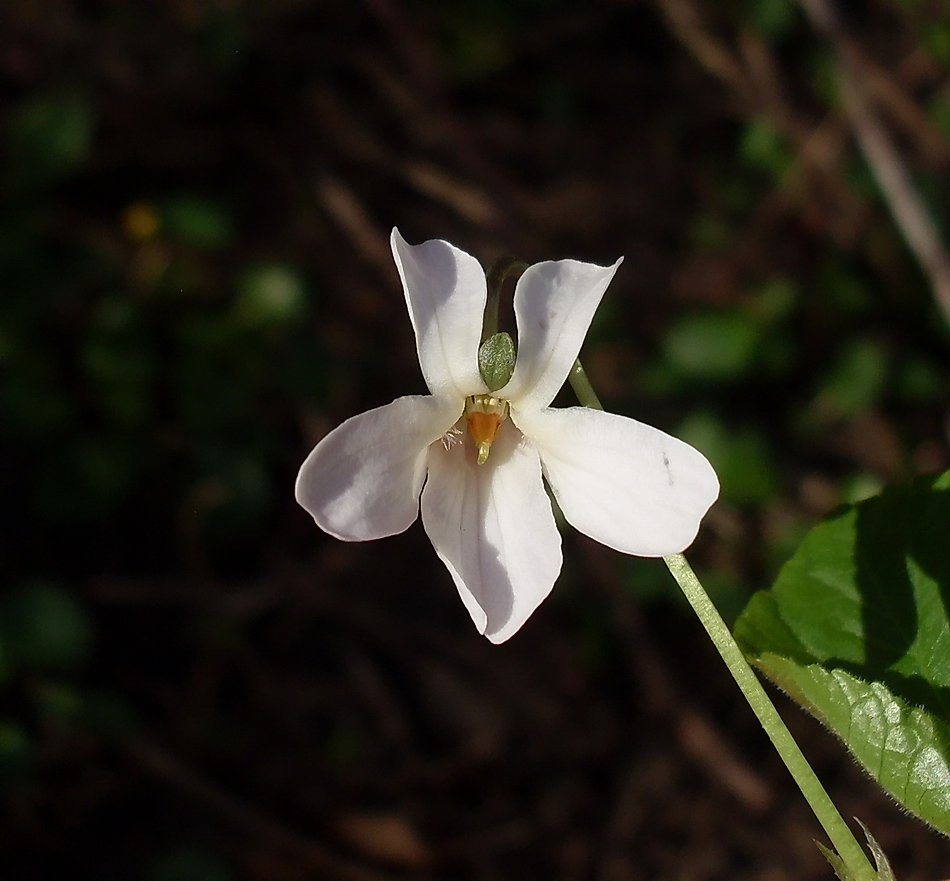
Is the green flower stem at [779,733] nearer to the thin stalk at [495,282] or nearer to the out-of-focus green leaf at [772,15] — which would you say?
the thin stalk at [495,282]

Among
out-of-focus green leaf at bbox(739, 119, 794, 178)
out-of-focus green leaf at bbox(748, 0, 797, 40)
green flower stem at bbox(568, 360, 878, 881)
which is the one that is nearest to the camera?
green flower stem at bbox(568, 360, 878, 881)

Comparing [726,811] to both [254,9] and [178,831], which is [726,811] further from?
[254,9]

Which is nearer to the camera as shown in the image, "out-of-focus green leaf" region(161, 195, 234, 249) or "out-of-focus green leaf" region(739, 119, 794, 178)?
"out-of-focus green leaf" region(161, 195, 234, 249)

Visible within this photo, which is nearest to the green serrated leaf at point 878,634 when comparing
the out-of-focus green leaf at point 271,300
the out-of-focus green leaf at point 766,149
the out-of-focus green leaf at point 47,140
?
the out-of-focus green leaf at point 271,300

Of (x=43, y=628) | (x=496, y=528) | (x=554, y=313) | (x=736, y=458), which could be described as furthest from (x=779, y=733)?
(x=43, y=628)

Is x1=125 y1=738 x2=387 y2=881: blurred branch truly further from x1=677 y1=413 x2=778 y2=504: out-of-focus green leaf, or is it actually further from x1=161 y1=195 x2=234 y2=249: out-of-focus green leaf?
x1=161 y1=195 x2=234 y2=249: out-of-focus green leaf

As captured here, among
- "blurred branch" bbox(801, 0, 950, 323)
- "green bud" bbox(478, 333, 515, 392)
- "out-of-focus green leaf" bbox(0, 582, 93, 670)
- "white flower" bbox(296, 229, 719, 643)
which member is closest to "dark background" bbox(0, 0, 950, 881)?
"out-of-focus green leaf" bbox(0, 582, 93, 670)
